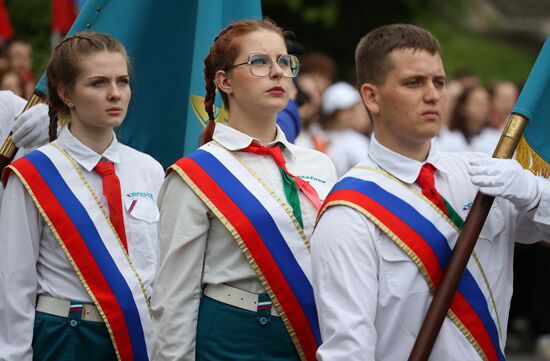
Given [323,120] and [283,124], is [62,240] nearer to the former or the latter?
[283,124]

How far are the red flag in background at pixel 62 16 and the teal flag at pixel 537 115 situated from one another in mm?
6326

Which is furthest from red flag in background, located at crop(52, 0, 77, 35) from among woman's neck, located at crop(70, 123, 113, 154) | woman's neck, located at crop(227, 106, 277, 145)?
woman's neck, located at crop(227, 106, 277, 145)

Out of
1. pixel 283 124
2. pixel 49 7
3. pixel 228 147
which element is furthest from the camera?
pixel 49 7

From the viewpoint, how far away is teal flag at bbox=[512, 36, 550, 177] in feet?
13.4

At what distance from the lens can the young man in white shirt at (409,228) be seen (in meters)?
3.80

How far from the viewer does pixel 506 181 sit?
3816 mm

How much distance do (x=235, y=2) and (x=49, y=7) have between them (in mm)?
7969

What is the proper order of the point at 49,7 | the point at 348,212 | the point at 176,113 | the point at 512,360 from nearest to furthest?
the point at 348,212, the point at 176,113, the point at 512,360, the point at 49,7

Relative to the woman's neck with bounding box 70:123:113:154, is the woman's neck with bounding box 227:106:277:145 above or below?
above

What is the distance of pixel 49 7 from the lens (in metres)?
13.8

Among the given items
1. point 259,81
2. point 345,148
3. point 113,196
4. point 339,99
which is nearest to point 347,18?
point 339,99

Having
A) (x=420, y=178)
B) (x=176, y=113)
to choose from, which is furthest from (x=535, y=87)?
(x=176, y=113)

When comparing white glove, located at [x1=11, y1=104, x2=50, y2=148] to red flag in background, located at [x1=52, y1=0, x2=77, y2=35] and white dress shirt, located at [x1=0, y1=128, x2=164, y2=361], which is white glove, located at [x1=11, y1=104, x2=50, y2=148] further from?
red flag in background, located at [x1=52, y1=0, x2=77, y2=35]

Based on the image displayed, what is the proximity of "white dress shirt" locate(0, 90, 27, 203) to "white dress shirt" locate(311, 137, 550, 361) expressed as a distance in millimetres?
2638
